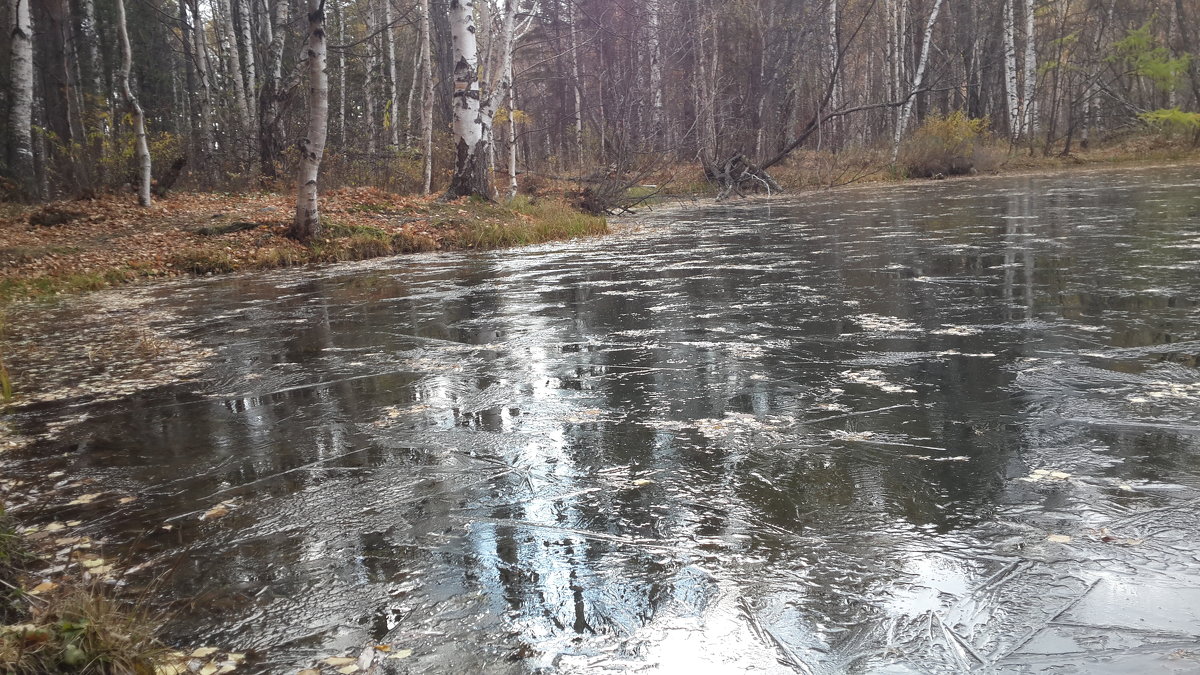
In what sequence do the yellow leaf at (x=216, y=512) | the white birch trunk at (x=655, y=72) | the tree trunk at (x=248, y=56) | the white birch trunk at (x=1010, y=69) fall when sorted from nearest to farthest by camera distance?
the yellow leaf at (x=216, y=512)
the tree trunk at (x=248, y=56)
the white birch trunk at (x=655, y=72)
the white birch trunk at (x=1010, y=69)

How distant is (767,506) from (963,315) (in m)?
3.99

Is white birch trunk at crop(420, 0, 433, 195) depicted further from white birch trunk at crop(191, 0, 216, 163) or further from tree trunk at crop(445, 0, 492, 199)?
white birch trunk at crop(191, 0, 216, 163)

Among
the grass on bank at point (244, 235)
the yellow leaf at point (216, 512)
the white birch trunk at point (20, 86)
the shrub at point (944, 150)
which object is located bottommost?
the yellow leaf at point (216, 512)

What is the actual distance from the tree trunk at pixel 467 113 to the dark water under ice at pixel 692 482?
879 cm

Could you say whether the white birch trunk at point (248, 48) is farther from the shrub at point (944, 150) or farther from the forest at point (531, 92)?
the shrub at point (944, 150)

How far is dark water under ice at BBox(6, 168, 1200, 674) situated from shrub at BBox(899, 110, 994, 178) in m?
19.5

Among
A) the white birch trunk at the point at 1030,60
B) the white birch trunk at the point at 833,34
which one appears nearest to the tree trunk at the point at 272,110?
the white birch trunk at the point at 833,34

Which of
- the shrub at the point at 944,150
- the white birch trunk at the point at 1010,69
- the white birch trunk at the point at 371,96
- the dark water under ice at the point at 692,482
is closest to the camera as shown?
the dark water under ice at the point at 692,482

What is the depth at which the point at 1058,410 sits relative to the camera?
13.3ft

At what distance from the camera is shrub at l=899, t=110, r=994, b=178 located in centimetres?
2592

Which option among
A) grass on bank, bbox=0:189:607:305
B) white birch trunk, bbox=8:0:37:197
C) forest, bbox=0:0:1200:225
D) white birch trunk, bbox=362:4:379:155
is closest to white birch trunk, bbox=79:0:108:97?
forest, bbox=0:0:1200:225

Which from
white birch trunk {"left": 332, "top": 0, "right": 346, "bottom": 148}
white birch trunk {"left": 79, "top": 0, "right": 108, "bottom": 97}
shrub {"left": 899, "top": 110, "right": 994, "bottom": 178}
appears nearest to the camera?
white birch trunk {"left": 332, "top": 0, "right": 346, "bottom": 148}

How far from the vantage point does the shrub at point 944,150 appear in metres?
25.9

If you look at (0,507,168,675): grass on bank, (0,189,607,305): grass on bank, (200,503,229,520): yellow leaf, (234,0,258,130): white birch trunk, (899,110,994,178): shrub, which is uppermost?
(234,0,258,130): white birch trunk
